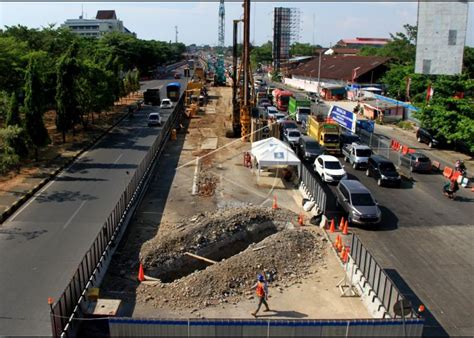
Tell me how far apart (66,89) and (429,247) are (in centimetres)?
3040

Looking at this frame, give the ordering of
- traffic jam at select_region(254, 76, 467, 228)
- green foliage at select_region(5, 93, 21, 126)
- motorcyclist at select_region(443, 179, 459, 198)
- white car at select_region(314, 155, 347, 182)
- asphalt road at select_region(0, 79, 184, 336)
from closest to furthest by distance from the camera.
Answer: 1. asphalt road at select_region(0, 79, 184, 336)
2. traffic jam at select_region(254, 76, 467, 228)
3. motorcyclist at select_region(443, 179, 459, 198)
4. white car at select_region(314, 155, 347, 182)
5. green foliage at select_region(5, 93, 21, 126)

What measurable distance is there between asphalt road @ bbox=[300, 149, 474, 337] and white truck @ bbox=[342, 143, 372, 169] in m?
2.78

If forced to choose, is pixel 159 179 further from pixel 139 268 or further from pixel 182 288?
pixel 182 288

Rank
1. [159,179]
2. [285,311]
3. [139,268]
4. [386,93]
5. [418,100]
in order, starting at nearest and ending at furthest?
[285,311] < [139,268] < [159,179] < [418,100] < [386,93]

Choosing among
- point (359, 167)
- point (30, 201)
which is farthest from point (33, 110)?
point (359, 167)

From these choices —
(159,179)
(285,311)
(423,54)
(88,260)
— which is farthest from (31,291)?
(423,54)

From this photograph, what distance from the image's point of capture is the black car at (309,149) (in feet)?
113

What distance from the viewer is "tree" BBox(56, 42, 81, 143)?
3850 cm

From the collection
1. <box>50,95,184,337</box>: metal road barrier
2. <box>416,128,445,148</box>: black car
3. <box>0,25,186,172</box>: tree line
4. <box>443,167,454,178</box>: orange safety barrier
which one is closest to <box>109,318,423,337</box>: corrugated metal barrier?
<box>50,95,184,337</box>: metal road barrier

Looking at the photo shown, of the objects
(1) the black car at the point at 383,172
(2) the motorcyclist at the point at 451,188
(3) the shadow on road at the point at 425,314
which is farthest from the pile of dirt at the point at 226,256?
(2) the motorcyclist at the point at 451,188

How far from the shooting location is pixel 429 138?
138 feet

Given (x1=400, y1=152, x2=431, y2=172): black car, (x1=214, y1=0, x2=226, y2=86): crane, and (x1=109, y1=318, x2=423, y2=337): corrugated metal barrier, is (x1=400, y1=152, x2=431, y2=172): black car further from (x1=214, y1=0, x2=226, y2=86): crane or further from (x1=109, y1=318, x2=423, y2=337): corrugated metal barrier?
(x1=214, y1=0, x2=226, y2=86): crane

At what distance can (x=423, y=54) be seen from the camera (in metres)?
38.8

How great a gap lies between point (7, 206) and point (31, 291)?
394 inches
